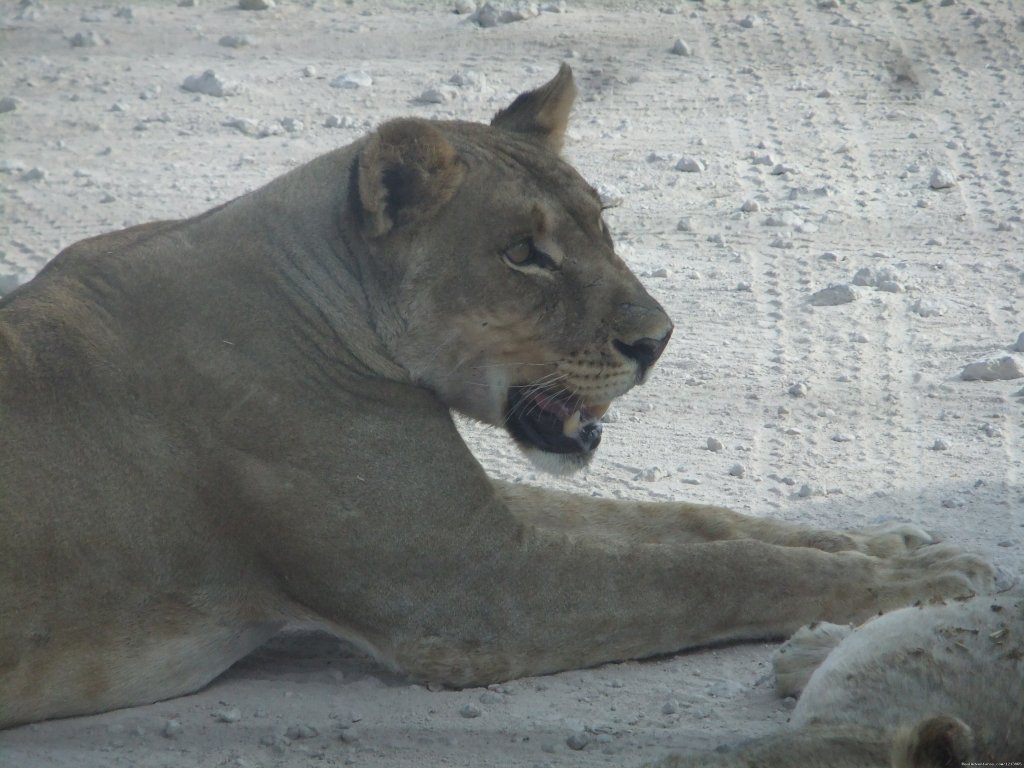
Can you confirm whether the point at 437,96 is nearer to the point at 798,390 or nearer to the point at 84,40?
the point at 84,40

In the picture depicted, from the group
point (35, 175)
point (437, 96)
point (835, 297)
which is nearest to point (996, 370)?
point (835, 297)

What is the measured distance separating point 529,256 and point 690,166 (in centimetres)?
397

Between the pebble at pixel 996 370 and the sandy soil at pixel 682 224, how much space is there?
39 millimetres

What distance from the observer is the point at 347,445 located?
3771mm

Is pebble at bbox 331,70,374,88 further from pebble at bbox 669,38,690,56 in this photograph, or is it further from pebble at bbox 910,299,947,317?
pebble at bbox 910,299,947,317

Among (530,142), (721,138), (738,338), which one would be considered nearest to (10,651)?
(530,142)

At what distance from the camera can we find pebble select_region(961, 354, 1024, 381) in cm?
564

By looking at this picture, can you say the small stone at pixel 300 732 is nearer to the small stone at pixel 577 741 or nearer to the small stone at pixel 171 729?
the small stone at pixel 171 729

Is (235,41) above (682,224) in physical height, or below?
above

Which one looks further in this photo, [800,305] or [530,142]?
[800,305]

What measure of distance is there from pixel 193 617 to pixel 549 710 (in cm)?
90

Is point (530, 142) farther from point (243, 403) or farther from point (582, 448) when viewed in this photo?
point (243, 403)

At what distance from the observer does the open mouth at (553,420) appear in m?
4.07

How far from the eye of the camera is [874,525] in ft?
14.9
